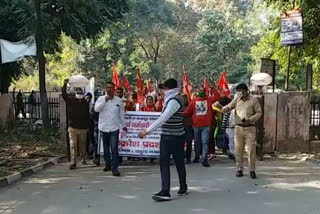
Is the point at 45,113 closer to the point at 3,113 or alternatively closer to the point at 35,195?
the point at 3,113

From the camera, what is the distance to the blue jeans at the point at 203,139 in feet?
38.3

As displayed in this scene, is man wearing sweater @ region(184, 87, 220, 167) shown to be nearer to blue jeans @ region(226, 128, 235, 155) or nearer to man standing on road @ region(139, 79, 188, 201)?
blue jeans @ region(226, 128, 235, 155)

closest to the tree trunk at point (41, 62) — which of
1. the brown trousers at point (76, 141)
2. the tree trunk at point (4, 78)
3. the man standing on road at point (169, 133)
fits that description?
the brown trousers at point (76, 141)

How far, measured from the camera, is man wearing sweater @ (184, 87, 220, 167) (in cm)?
1166

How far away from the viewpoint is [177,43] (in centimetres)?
5581

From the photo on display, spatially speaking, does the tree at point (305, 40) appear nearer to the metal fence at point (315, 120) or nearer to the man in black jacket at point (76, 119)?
the metal fence at point (315, 120)

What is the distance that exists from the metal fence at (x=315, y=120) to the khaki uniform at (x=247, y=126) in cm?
543

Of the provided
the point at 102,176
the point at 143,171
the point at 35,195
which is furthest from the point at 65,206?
the point at 143,171

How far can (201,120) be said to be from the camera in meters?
11.9

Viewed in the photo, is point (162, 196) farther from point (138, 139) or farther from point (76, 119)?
point (138, 139)

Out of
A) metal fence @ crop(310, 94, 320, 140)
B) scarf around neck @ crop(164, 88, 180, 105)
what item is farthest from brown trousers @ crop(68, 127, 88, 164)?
metal fence @ crop(310, 94, 320, 140)

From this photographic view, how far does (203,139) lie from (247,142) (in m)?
2.20

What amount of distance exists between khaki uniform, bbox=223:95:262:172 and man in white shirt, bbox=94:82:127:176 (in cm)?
221

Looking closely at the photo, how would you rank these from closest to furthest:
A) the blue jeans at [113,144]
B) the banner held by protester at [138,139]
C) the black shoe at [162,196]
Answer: the black shoe at [162,196] < the blue jeans at [113,144] < the banner held by protester at [138,139]
